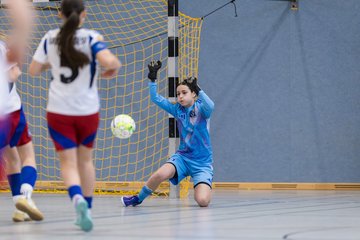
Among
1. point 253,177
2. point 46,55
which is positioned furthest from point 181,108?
point 253,177

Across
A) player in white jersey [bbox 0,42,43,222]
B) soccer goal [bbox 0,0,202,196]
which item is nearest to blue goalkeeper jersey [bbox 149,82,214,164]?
player in white jersey [bbox 0,42,43,222]

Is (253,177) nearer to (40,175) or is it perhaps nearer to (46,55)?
(40,175)

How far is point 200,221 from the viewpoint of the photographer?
249 inches

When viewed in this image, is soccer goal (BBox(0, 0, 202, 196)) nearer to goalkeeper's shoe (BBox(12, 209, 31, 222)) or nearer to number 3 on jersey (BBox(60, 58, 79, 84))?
goalkeeper's shoe (BBox(12, 209, 31, 222))

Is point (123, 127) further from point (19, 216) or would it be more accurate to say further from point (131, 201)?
point (19, 216)

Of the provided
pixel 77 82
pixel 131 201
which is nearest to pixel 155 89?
pixel 131 201

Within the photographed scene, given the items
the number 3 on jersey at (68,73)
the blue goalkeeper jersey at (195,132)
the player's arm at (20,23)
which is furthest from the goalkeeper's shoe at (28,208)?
the player's arm at (20,23)

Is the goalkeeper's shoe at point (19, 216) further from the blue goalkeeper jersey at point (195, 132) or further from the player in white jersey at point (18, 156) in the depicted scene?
the blue goalkeeper jersey at point (195, 132)

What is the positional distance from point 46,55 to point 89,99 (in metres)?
0.49

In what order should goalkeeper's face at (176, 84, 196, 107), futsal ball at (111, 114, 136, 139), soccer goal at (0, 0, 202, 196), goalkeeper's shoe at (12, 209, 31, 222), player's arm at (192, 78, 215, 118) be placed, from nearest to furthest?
goalkeeper's shoe at (12, 209, 31, 222) < player's arm at (192, 78, 215, 118) < goalkeeper's face at (176, 84, 196, 107) < futsal ball at (111, 114, 136, 139) < soccer goal at (0, 0, 202, 196)

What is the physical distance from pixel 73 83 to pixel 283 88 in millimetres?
8268

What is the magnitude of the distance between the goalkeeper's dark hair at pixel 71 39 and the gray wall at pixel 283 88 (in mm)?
8136

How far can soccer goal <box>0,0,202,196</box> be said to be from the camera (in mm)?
13648

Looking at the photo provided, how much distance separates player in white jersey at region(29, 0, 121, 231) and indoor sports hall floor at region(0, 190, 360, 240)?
514mm
